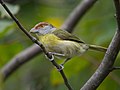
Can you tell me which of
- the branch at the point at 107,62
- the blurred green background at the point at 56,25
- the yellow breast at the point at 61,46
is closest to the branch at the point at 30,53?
the blurred green background at the point at 56,25

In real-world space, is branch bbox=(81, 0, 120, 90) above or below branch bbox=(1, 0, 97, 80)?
above

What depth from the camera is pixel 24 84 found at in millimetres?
4891

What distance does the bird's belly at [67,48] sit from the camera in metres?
3.11

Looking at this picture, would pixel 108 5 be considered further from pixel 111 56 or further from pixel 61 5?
pixel 111 56

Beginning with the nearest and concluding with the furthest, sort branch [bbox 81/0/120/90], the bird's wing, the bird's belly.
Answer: branch [bbox 81/0/120/90] → the bird's belly → the bird's wing

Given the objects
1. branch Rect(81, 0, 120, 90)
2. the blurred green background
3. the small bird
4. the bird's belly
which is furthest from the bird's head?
branch Rect(81, 0, 120, 90)

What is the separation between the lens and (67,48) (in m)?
3.16

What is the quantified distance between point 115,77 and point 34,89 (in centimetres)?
70

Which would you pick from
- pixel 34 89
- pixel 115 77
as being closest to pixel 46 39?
pixel 34 89

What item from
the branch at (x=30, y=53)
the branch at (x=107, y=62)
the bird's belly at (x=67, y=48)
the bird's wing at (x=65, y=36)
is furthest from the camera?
the branch at (x=30, y=53)

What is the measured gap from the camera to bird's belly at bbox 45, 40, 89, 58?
10.2 feet

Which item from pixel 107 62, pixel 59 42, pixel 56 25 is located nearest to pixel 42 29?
pixel 59 42

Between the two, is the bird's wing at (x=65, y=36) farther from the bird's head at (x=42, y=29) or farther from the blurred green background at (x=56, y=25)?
the blurred green background at (x=56, y=25)

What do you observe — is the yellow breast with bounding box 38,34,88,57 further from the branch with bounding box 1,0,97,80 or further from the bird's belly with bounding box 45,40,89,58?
the branch with bounding box 1,0,97,80
